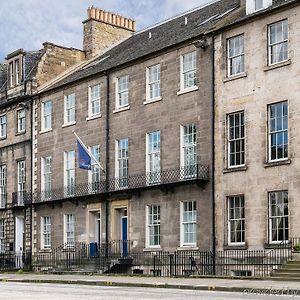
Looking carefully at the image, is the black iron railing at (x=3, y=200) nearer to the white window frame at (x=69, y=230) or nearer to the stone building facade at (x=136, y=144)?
the stone building facade at (x=136, y=144)

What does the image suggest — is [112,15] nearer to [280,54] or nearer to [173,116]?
[173,116]

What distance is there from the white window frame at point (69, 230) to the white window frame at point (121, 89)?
688cm

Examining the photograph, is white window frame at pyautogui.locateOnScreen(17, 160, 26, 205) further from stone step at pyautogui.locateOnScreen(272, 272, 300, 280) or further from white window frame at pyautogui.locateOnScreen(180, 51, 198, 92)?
stone step at pyautogui.locateOnScreen(272, 272, 300, 280)

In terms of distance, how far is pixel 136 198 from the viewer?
37.1 metres

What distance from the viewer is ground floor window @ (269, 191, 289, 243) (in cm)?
2983

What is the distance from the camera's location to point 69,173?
4262 cm

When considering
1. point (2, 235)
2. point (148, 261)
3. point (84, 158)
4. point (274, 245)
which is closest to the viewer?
point (274, 245)

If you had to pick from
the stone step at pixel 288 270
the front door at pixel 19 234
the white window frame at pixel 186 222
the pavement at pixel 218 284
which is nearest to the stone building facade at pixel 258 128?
the white window frame at pixel 186 222

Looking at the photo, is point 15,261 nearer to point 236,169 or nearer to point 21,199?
point 21,199

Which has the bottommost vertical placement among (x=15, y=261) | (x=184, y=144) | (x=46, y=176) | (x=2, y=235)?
(x=15, y=261)

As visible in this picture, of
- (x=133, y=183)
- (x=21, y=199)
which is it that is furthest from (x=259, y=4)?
(x=21, y=199)

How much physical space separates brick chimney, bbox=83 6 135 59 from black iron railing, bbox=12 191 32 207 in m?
9.58

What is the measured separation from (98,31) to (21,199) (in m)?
11.6

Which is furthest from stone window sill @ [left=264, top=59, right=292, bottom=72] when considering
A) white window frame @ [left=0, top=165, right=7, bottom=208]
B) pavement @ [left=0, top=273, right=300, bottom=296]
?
white window frame @ [left=0, top=165, right=7, bottom=208]
